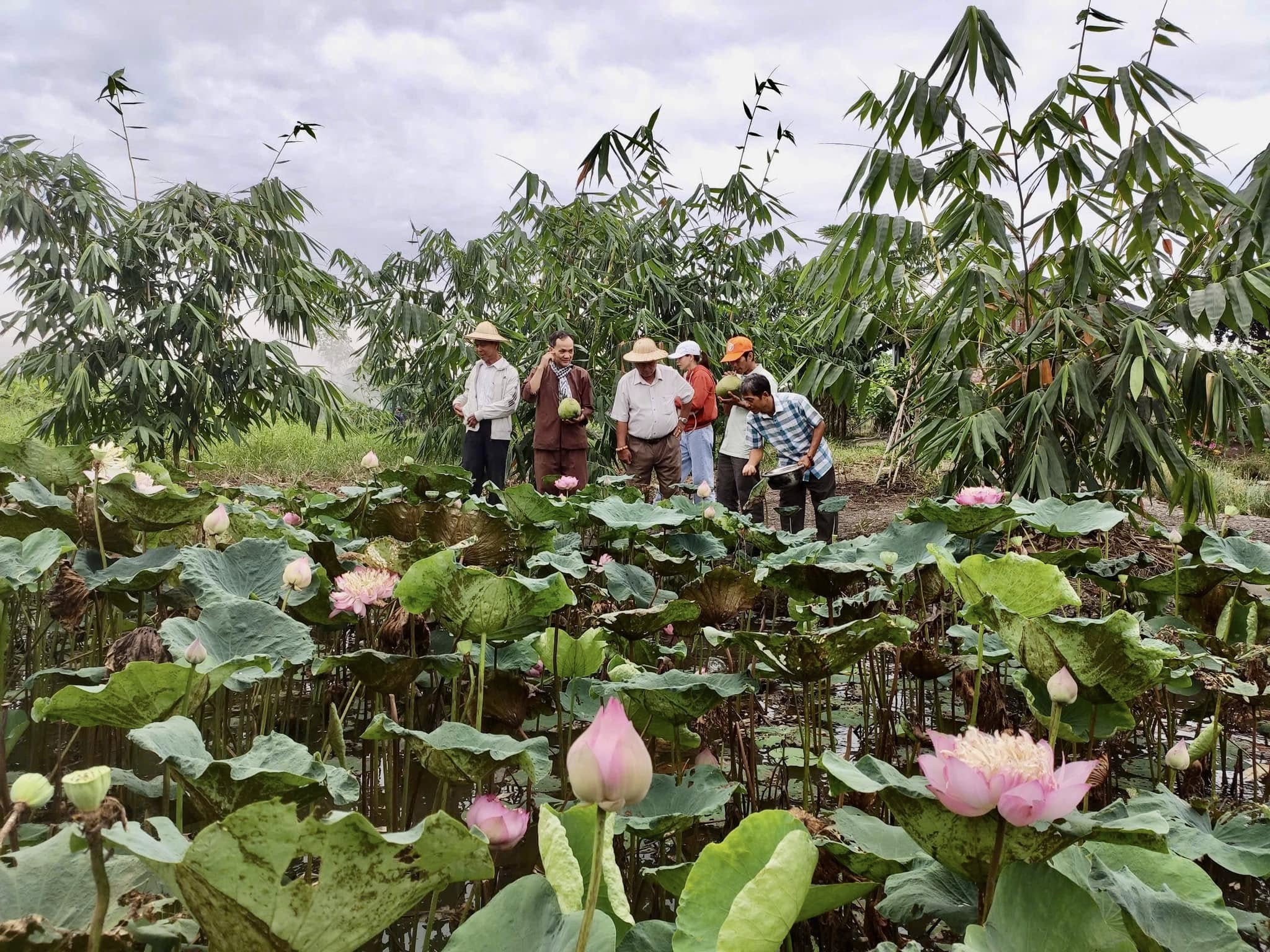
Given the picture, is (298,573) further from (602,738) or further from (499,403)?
(499,403)

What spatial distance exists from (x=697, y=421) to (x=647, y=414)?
1.93 feet

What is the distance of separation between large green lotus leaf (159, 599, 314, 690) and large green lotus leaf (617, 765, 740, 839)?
1.41ft

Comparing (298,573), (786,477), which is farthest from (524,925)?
(786,477)

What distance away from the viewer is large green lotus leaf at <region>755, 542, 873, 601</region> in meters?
1.38

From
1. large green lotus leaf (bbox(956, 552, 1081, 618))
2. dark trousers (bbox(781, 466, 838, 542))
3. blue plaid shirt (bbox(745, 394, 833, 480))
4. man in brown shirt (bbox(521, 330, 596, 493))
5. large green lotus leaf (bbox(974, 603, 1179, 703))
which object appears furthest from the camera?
man in brown shirt (bbox(521, 330, 596, 493))

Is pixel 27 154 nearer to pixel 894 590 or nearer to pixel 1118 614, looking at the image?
pixel 894 590

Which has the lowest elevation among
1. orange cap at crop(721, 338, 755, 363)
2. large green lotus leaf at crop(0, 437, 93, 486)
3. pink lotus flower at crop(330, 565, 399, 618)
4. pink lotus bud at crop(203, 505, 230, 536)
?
pink lotus flower at crop(330, 565, 399, 618)

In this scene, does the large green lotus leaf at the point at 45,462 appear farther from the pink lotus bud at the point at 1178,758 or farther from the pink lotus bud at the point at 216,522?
the pink lotus bud at the point at 1178,758

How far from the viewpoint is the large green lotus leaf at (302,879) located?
1.52 ft

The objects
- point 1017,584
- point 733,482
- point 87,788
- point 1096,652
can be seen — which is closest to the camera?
point 87,788

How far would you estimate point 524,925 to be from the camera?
0.53 metres

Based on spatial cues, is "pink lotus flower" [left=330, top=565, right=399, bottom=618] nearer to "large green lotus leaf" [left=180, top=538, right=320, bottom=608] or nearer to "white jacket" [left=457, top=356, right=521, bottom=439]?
"large green lotus leaf" [left=180, top=538, right=320, bottom=608]

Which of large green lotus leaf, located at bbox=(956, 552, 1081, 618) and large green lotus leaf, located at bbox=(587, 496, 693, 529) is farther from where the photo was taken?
large green lotus leaf, located at bbox=(587, 496, 693, 529)

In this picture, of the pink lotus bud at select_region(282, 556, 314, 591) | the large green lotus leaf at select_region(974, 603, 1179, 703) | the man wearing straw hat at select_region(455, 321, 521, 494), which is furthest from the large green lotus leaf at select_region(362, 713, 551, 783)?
the man wearing straw hat at select_region(455, 321, 521, 494)
